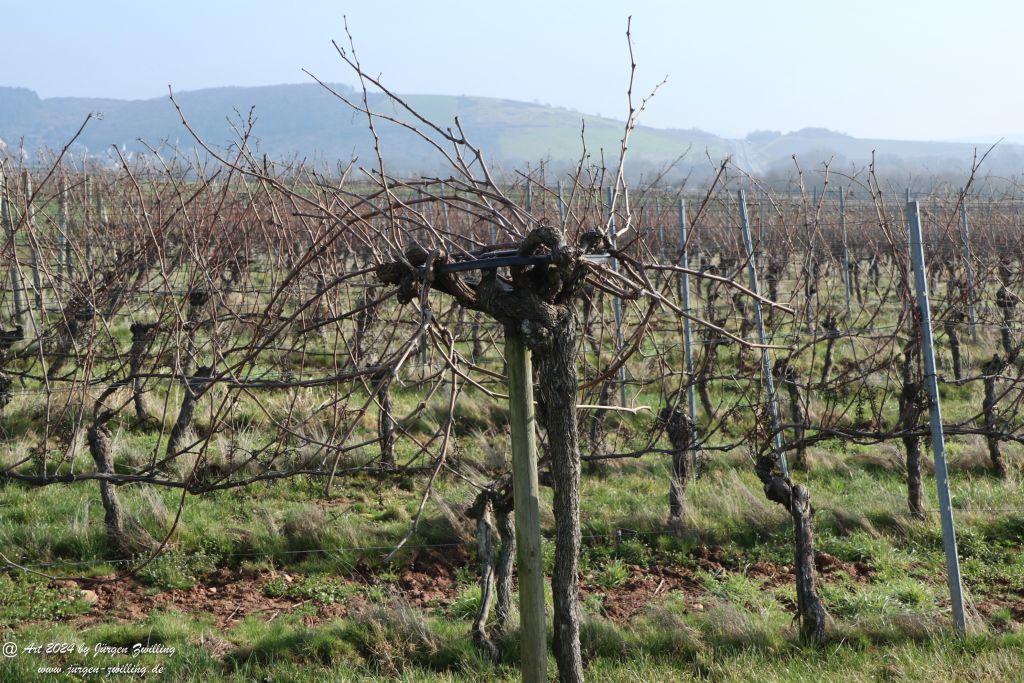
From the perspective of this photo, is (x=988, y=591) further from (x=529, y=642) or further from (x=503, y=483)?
(x=529, y=642)

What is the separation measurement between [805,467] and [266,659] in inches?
174

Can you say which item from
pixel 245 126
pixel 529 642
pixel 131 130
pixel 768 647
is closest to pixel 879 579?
pixel 768 647

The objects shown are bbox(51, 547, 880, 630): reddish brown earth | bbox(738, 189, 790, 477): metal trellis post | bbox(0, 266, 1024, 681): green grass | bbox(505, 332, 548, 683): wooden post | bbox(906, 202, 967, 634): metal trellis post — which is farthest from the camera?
bbox(738, 189, 790, 477): metal trellis post

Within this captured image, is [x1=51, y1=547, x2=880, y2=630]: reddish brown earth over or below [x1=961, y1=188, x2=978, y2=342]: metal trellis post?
below

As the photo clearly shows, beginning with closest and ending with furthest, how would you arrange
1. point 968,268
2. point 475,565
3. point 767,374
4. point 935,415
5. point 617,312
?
point 935,415, point 475,565, point 767,374, point 968,268, point 617,312

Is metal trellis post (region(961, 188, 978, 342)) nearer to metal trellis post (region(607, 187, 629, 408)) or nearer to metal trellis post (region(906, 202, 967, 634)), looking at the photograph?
metal trellis post (region(906, 202, 967, 634))

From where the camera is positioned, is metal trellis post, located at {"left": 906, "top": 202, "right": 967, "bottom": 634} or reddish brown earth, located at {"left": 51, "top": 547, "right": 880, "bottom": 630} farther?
reddish brown earth, located at {"left": 51, "top": 547, "right": 880, "bottom": 630}

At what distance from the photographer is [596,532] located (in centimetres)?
527

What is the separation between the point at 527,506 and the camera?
222 centimetres

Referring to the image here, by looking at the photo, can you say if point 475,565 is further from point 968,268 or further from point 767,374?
point 968,268

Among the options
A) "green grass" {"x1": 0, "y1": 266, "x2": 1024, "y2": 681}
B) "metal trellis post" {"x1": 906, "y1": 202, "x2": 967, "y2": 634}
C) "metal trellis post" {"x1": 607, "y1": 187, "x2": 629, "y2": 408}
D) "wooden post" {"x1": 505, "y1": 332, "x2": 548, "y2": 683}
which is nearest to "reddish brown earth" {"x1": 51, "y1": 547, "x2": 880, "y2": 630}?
"green grass" {"x1": 0, "y1": 266, "x2": 1024, "y2": 681}

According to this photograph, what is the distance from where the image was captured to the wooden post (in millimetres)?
2193

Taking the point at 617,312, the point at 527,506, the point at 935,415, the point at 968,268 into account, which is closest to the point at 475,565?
the point at 617,312

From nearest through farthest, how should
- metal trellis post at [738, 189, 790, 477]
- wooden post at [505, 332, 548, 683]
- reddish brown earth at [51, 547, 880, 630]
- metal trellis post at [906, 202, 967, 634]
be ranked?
wooden post at [505, 332, 548, 683] → metal trellis post at [906, 202, 967, 634] → reddish brown earth at [51, 547, 880, 630] → metal trellis post at [738, 189, 790, 477]
